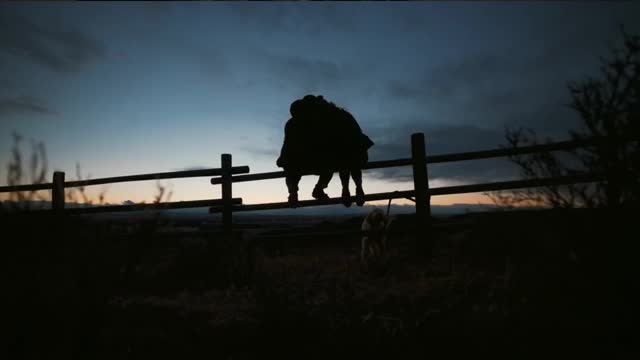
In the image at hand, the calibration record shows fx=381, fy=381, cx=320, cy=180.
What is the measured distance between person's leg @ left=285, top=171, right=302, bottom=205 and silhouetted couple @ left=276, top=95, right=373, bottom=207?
0.7 inches

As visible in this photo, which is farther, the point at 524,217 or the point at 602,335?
the point at 524,217

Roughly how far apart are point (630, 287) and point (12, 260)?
2.67m

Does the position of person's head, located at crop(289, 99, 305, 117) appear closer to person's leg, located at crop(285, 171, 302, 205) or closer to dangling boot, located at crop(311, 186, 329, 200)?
person's leg, located at crop(285, 171, 302, 205)

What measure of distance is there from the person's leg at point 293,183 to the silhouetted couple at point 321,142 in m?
0.02

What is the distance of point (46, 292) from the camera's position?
1521mm

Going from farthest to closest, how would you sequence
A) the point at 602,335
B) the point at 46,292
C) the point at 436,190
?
the point at 436,190 → the point at 602,335 → the point at 46,292

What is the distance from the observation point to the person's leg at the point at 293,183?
4.54m

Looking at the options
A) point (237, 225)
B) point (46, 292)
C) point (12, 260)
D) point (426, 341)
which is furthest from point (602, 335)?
point (237, 225)

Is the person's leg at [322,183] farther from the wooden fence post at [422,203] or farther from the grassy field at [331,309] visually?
the grassy field at [331,309]

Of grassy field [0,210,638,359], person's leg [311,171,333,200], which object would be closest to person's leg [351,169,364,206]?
person's leg [311,171,333,200]

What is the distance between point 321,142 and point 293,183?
682 millimetres

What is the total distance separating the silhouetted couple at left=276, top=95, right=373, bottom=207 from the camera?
425 centimetres

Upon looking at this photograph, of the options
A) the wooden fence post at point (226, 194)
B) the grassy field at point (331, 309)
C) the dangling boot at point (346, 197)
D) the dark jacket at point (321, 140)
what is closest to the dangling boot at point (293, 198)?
the dark jacket at point (321, 140)

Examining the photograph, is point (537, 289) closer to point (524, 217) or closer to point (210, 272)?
point (524, 217)
